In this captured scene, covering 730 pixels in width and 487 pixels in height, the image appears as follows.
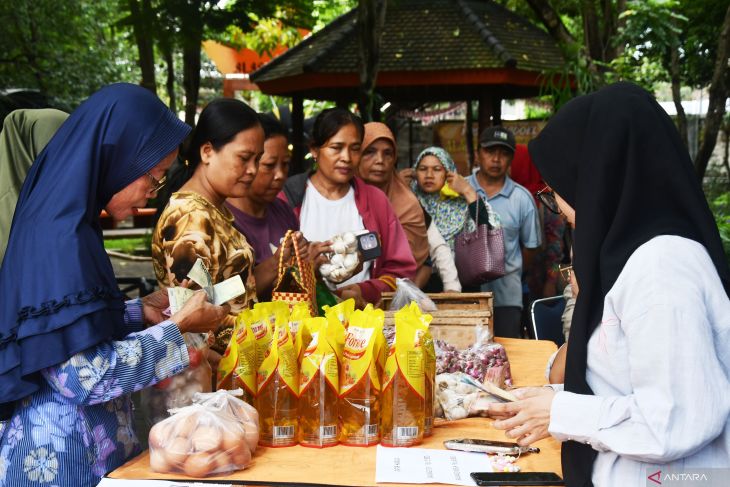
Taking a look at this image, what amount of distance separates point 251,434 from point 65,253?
0.67 meters

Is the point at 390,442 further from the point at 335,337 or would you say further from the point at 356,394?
the point at 335,337

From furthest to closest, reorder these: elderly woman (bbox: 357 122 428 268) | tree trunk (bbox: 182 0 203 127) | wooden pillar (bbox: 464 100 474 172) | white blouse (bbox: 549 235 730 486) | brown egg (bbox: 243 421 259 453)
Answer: wooden pillar (bbox: 464 100 474 172)
tree trunk (bbox: 182 0 203 127)
elderly woman (bbox: 357 122 428 268)
brown egg (bbox: 243 421 259 453)
white blouse (bbox: 549 235 730 486)

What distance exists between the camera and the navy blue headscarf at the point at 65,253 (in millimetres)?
1915

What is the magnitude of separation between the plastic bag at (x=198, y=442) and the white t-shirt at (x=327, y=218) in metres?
2.14

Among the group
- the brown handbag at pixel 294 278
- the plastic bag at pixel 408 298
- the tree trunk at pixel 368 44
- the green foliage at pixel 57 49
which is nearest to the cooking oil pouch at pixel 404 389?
the brown handbag at pixel 294 278

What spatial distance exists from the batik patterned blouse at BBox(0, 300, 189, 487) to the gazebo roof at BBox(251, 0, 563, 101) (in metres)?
7.25

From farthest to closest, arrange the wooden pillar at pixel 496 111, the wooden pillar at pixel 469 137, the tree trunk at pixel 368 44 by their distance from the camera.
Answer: the wooden pillar at pixel 469 137, the wooden pillar at pixel 496 111, the tree trunk at pixel 368 44

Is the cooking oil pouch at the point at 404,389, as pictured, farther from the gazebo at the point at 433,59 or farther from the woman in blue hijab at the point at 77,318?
the gazebo at the point at 433,59

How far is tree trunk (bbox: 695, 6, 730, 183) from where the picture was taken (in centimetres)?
720

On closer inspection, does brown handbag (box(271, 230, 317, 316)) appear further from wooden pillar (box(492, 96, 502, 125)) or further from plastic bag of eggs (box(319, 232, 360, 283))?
wooden pillar (box(492, 96, 502, 125))

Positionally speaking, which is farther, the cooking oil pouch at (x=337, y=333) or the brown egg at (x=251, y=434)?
the cooking oil pouch at (x=337, y=333)

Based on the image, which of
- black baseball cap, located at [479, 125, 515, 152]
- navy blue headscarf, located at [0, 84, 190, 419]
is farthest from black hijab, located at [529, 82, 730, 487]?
black baseball cap, located at [479, 125, 515, 152]

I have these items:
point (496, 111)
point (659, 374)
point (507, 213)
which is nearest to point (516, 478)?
point (659, 374)

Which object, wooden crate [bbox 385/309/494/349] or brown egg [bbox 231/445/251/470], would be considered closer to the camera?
brown egg [bbox 231/445/251/470]
